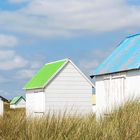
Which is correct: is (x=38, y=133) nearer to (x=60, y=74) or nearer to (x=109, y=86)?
(x=109, y=86)

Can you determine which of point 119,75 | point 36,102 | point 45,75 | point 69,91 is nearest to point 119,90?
point 119,75

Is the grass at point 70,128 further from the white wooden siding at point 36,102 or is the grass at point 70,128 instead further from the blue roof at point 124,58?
the white wooden siding at point 36,102

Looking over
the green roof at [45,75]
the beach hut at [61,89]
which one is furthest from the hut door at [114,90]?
the green roof at [45,75]

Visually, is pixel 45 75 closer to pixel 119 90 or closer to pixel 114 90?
pixel 114 90

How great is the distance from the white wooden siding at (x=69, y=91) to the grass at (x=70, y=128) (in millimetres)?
26722

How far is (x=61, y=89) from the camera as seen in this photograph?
141 ft

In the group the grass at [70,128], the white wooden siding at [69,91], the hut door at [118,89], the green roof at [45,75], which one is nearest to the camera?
the grass at [70,128]

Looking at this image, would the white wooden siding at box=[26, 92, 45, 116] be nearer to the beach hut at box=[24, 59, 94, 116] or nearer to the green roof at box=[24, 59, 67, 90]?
the beach hut at box=[24, 59, 94, 116]

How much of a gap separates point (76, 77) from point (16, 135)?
106 ft

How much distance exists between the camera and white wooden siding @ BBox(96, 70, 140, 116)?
69.8ft

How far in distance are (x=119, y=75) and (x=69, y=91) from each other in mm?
20700

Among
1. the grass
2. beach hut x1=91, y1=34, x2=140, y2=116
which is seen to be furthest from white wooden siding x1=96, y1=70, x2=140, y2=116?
the grass

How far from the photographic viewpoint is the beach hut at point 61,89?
41625mm

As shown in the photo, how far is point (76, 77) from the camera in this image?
45125mm
